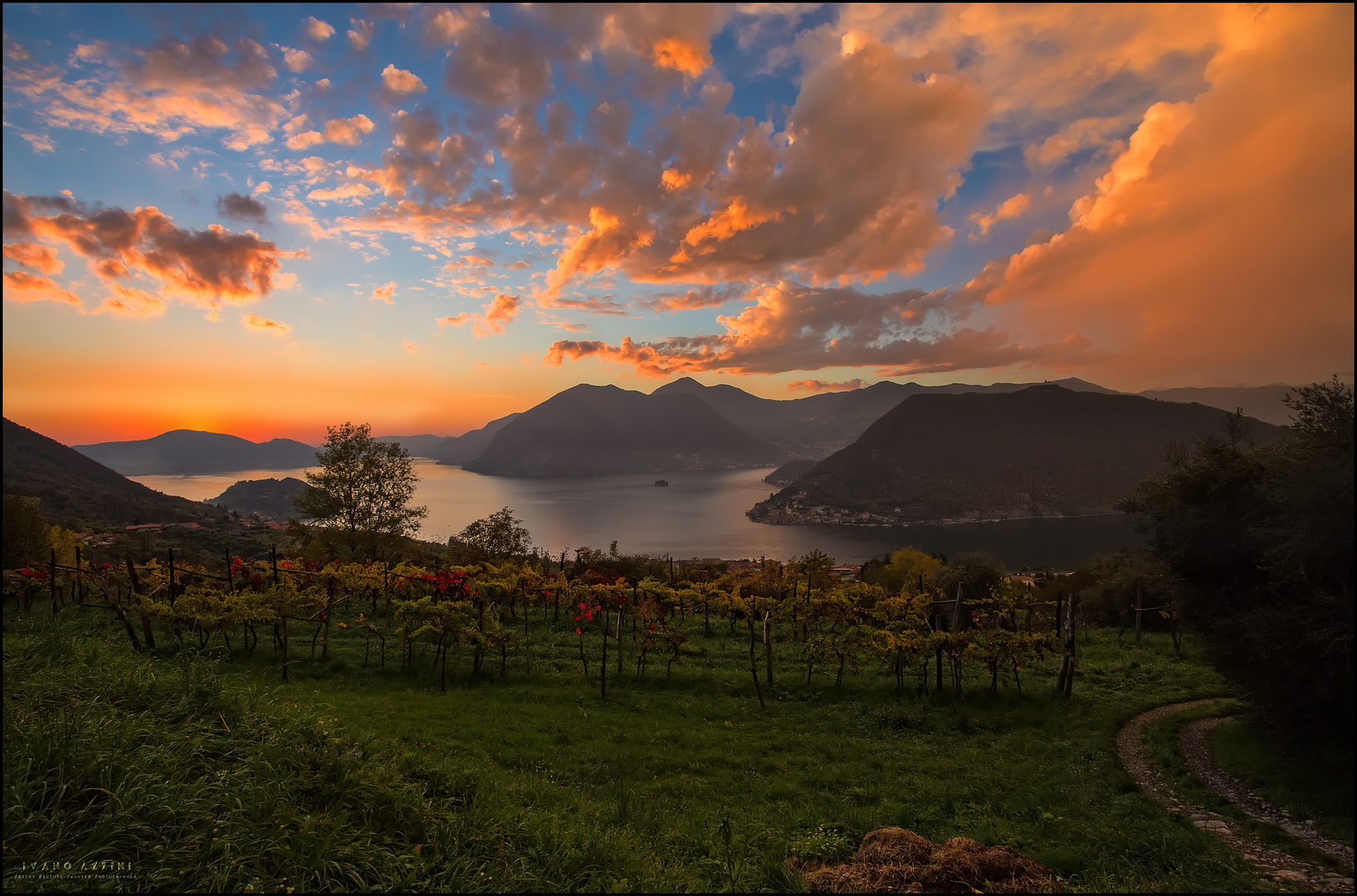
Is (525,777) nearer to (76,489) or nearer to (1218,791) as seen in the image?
(1218,791)

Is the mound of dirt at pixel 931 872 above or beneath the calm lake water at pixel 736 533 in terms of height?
above

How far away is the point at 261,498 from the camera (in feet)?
444

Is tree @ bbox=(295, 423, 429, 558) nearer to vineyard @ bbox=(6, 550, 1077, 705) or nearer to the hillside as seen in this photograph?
vineyard @ bbox=(6, 550, 1077, 705)

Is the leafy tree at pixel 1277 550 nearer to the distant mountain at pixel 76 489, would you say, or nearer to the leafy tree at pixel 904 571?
the leafy tree at pixel 904 571

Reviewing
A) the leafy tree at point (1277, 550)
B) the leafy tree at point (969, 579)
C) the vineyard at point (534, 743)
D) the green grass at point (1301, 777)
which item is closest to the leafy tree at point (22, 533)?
the vineyard at point (534, 743)

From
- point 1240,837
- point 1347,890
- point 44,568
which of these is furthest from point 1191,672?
point 44,568

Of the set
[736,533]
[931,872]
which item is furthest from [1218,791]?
[736,533]

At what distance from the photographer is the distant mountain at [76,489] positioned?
53.9 m

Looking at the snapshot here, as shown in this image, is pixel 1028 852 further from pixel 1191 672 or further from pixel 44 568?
pixel 44 568

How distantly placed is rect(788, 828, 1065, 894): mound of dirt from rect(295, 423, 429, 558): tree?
102 feet

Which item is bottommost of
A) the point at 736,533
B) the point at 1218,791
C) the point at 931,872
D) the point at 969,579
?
the point at 736,533

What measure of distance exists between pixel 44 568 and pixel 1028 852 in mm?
22102

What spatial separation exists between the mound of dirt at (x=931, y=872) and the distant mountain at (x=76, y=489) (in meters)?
59.5

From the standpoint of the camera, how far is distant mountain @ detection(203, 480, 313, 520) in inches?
4830
